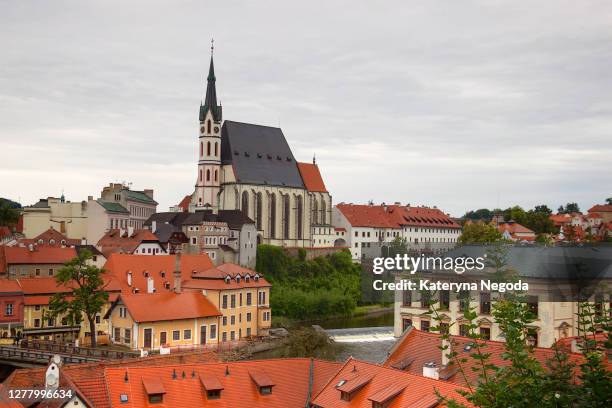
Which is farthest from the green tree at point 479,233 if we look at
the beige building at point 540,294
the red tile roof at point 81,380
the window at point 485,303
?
the red tile roof at point 81,380

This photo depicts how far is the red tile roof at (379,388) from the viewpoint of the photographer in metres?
19.8

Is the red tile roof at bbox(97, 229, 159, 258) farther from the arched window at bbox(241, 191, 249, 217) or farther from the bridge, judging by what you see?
the bridge

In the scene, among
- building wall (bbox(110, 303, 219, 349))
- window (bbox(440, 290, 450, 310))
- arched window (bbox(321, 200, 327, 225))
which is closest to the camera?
window (bbox(440, 290, 450, 310))

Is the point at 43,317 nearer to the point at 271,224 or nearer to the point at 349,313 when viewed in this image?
the point at 349,313

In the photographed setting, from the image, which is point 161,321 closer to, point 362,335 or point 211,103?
point 362,335

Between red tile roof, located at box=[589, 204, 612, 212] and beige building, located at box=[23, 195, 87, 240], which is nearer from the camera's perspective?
beige building, located at box=[23, 195, 87, 240]

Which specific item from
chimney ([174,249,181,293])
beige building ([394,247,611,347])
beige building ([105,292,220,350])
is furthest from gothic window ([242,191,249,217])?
beige building ([394,247,611,347])

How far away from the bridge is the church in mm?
38707

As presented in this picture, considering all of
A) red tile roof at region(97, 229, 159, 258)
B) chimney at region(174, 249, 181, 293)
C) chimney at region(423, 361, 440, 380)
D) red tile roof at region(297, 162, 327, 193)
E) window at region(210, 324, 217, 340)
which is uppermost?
red tile roof at region(297, 162, 327, 193)

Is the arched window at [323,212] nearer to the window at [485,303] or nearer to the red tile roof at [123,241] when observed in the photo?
the red tile roof at [123,241]

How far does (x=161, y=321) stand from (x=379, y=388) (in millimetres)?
25108

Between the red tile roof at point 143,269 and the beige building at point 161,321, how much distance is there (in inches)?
255

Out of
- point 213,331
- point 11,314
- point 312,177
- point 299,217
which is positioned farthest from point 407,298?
point 312,177

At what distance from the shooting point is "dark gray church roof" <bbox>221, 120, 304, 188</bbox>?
3351 inches
